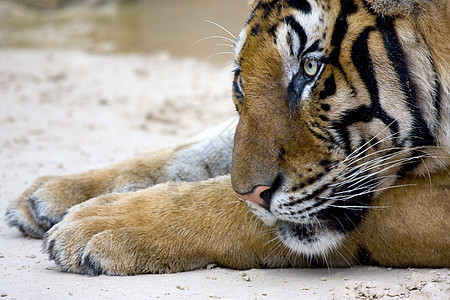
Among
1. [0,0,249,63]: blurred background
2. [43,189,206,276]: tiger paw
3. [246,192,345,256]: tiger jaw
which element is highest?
[0,0,249,63]: blurred background

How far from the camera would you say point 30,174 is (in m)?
3.79

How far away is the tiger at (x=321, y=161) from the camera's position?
2088mm

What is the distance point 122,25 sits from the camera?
11148 mm

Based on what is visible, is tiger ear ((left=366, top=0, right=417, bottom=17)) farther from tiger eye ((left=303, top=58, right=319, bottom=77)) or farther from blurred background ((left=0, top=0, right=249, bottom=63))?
blurred background ((left=0, top=0, right=249, bottom=63))

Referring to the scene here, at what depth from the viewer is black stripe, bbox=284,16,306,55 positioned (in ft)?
6.95

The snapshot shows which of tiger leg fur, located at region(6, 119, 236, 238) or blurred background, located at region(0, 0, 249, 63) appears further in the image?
blurred background, located at region(0, 0, 249, 63)

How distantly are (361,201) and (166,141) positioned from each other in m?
2.70

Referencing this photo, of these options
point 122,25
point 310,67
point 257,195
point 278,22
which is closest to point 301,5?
point 278,22

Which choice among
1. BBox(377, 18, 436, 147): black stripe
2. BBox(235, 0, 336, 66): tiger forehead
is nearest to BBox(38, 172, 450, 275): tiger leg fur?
BBox(377, 18, 436, 147): black stripe

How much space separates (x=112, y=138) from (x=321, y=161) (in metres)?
3.08

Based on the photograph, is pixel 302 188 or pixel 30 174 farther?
pixel 30 174

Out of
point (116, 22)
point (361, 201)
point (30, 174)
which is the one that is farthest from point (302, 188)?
point (116, 22)

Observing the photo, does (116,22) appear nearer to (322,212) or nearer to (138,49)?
(138,49)

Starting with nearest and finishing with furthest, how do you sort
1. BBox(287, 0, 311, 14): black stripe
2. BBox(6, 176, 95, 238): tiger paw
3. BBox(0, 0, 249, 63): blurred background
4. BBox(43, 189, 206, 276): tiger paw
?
BBox(287, 0, 311, 14): black stripe
BBox(43, 189, 206, 276): tiger paw
BBox(6, 176, 95, 238): tiger paw
BBox(0, 0, 249, 63): blurred background
